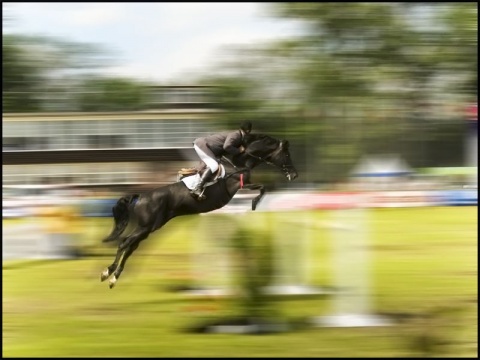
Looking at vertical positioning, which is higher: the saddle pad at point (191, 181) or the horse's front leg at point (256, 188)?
the saddle pad at point (191, 181)

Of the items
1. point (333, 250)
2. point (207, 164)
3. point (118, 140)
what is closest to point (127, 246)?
point (207, 164)

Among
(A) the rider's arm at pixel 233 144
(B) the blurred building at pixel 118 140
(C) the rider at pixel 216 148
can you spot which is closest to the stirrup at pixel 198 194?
(C) the rider at pixel 216 148

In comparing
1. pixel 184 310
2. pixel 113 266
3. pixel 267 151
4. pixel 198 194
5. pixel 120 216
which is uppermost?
pixel 267 151

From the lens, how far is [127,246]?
13.6 feet

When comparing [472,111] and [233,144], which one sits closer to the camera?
[233,144]

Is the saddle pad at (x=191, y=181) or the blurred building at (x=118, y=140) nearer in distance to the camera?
the saddle pad at (x=191, y=181)

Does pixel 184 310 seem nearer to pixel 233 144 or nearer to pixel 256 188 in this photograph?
pixel 256 188

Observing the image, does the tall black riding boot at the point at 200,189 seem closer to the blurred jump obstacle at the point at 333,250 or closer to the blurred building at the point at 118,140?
the blurred building at the point at 118,140

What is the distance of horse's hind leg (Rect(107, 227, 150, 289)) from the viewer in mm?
4102

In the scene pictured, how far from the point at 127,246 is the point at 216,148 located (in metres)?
0.71

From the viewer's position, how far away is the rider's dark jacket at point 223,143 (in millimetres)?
4043

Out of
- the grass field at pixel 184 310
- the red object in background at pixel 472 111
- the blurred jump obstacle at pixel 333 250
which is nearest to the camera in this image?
the grass field at pixel 184 310

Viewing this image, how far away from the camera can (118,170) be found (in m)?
4.81

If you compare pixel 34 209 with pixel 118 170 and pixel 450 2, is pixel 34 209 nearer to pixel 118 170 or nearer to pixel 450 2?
pixel 118 170
